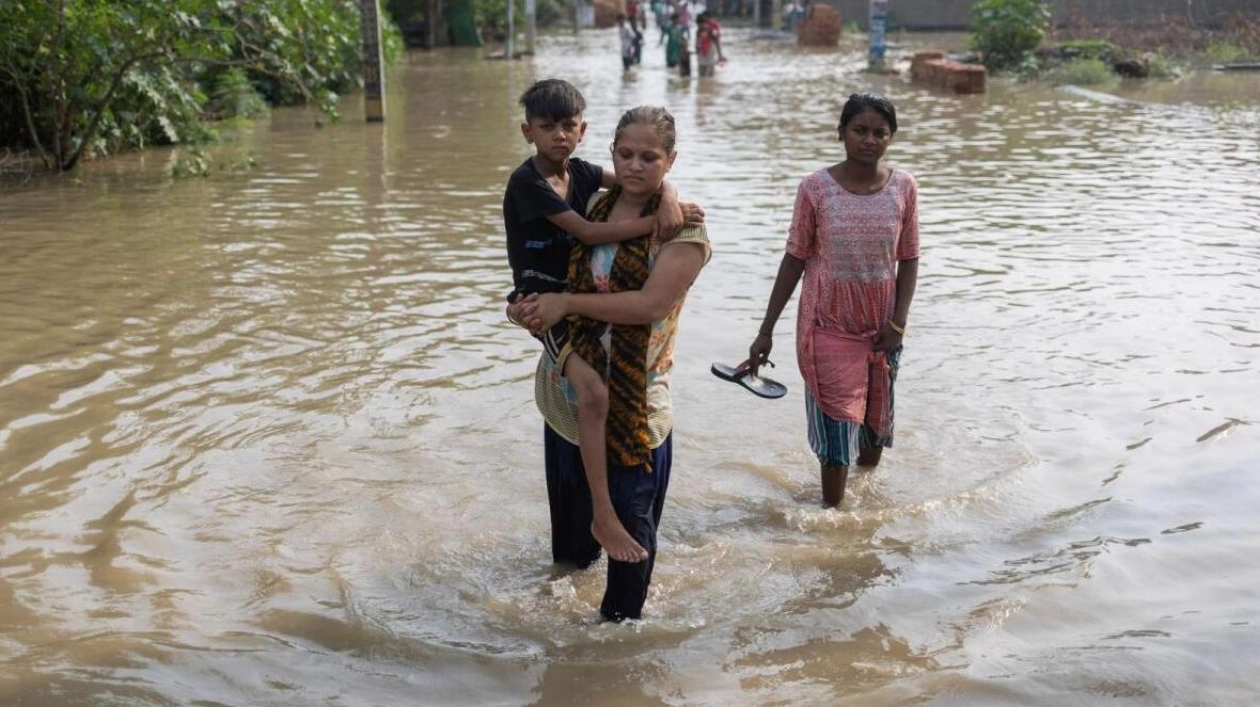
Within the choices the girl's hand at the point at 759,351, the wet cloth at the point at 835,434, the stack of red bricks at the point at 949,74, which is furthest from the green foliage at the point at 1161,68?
the girl's hand at the point at 759,351

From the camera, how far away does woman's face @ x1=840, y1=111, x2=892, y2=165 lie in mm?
4516

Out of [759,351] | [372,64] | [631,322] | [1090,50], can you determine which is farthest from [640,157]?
[1090,50]

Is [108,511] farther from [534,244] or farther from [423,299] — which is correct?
[423,299]

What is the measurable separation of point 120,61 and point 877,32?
18574mm

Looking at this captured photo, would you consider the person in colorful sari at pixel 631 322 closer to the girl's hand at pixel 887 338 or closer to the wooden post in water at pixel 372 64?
the girl's hand at pixel 887 338

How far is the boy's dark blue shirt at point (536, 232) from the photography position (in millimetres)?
3559

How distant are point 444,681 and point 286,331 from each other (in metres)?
3.92

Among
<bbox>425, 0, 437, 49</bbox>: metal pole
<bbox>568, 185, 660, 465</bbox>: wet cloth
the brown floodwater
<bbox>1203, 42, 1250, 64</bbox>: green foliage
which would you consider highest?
<bbox>425, 0, 437, 49</bbox>: metal pole

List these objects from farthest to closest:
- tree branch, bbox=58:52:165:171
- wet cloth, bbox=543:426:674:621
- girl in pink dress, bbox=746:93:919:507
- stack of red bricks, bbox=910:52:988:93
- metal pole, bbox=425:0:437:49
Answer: metal pole, bbox=425:0:437:49 → stack of red bricks, bbox=910:52:988:93 → tree branch, bbox=58:52:165:171 → girl in pink dress, bbox=746:93:919:507 → wet cloth, bbox=543:426:674:621

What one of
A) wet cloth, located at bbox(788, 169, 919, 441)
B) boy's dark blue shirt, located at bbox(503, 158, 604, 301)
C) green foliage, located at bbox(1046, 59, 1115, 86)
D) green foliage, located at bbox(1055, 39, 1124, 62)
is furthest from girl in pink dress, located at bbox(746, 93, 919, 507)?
green foliage, located at bbox(1055, 39, 1124, 62)

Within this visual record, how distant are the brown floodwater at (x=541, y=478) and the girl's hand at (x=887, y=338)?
2.15 ft

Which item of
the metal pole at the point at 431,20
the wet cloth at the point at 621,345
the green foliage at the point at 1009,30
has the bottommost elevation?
the wet cloth at the point at 621,345

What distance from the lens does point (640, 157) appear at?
3467mm

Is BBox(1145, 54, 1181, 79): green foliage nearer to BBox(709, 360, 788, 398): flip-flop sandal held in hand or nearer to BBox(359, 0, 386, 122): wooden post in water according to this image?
BBox(359, 0, 386, 122): wooden post in water
